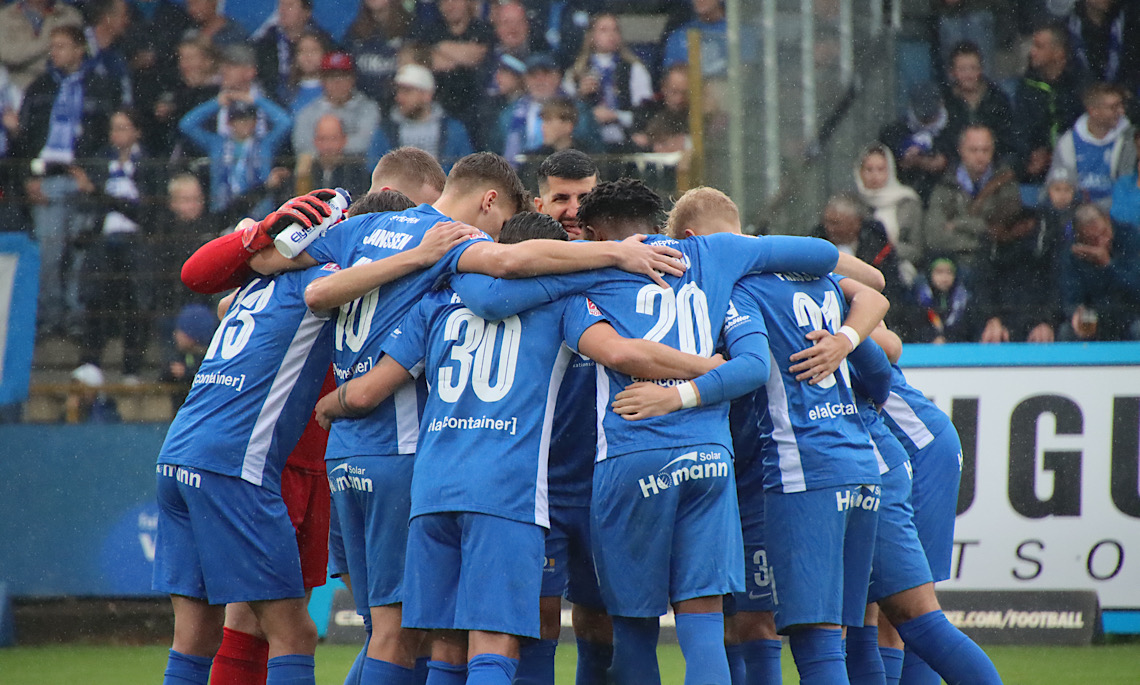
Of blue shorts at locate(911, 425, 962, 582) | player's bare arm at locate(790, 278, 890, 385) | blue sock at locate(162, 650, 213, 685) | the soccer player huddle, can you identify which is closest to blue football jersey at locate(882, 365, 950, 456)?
blue shorts at locate(911, 425, 962, 582)


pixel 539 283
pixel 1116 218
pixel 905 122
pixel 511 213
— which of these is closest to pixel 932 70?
A: pixel 905 122

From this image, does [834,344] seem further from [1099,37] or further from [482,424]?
[1099,37]

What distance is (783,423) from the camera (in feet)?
11.8

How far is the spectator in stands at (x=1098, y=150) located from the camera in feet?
24.6

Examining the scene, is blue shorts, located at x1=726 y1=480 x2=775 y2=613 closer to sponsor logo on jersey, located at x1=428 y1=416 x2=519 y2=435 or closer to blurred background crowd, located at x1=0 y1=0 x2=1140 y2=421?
sponsor logo on jersey, located at x1=428 y1=416 x2=519 y2=435

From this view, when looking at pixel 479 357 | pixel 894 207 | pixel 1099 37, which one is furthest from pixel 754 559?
pixel 1099 37

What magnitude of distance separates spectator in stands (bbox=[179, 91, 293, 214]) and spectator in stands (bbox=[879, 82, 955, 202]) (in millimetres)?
4201

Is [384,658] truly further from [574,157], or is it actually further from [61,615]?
[61,615]

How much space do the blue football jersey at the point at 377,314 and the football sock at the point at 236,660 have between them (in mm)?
877

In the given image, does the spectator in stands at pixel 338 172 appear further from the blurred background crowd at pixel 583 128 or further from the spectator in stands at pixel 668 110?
the spectator in stands at pixel 668 110

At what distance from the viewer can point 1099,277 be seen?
289 inches

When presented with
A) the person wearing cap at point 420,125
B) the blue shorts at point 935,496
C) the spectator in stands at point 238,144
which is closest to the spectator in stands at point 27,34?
the spectator in stands at point 238,144

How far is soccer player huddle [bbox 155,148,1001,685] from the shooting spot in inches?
127

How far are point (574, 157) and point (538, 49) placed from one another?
400 centimetres
